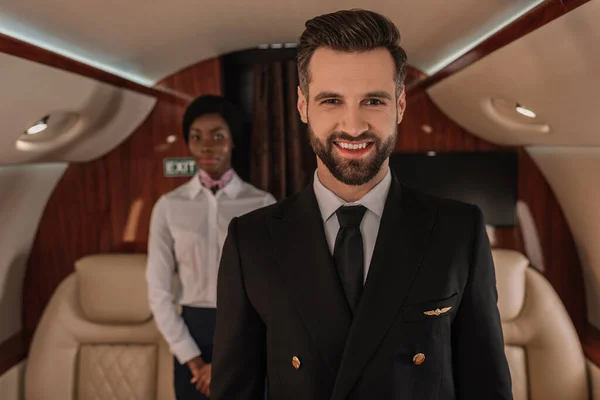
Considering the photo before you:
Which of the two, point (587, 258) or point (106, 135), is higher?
point (106, 135)

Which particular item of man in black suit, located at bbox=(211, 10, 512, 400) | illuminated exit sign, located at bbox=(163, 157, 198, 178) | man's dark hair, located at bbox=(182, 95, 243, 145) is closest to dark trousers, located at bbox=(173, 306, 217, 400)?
man's dark hair, located at bbox=(182, 95, 243, 145)

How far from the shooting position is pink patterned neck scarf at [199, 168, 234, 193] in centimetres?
234

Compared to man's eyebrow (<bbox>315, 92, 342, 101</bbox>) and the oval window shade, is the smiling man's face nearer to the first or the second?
man's eyebrow (<bbox>315, 92, 342, 101</bbox>)

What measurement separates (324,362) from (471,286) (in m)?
0.38

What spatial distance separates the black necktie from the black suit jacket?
0.03 metres

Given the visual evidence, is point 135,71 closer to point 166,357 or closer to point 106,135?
point 106,135

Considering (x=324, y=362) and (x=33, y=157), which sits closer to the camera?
(x=324, y=362)

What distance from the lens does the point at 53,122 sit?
241 centimetres

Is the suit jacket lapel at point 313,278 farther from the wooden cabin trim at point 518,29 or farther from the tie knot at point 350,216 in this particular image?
the wooden cabin trim at point 518,29

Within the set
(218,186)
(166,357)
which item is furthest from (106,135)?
(166,357)

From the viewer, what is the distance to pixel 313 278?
1065mm

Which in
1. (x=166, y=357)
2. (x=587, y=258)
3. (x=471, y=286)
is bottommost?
(x=166, y=357)

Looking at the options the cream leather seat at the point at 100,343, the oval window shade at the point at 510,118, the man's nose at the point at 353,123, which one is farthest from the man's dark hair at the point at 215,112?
the man's nose at the point at 353,123

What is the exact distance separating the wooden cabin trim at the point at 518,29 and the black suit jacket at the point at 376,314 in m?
0.62
